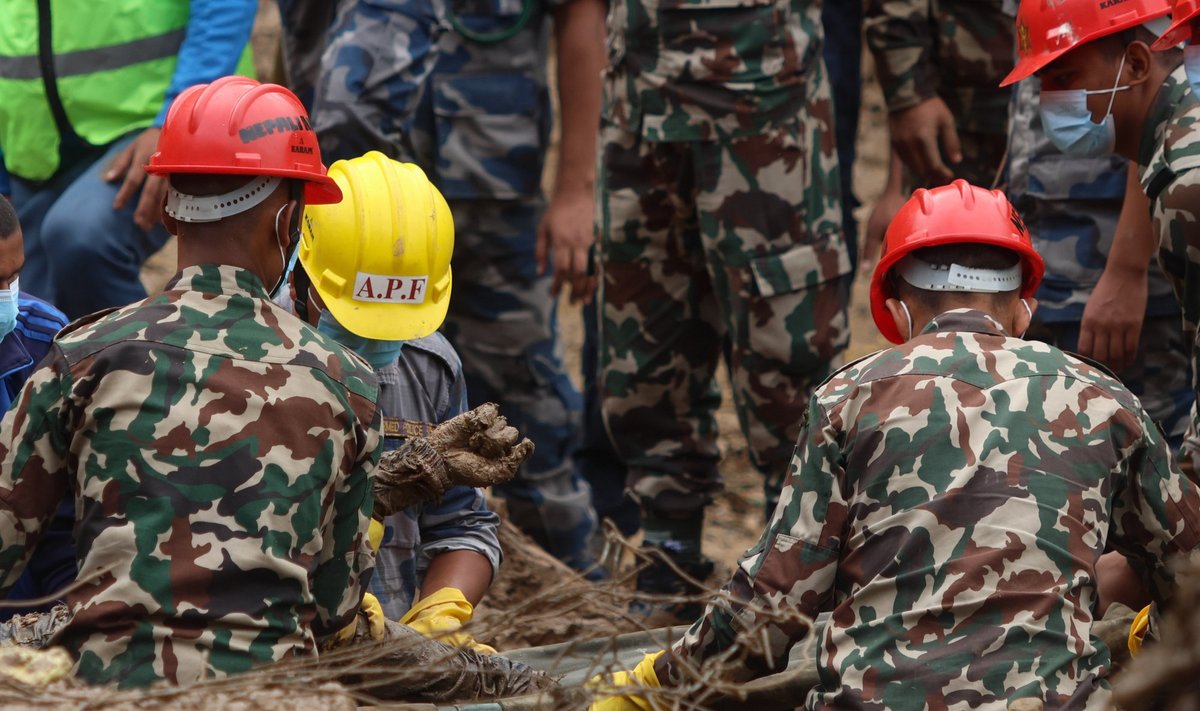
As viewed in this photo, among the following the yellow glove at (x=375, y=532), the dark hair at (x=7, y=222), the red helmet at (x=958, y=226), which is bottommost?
the yellow glove at (x=375, y=532)

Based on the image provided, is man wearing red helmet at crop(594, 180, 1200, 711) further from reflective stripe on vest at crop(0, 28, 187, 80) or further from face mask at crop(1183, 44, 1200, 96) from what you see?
reflective stripe on vest at crop(0, 28, 187, 80)

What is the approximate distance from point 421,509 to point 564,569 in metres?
1.53

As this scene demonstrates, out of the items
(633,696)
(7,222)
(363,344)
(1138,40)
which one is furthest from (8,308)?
(1138,40)

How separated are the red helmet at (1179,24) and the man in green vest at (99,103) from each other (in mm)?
2965

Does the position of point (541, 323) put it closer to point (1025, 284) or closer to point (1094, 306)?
point (1094, 306)

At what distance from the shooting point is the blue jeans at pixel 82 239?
17.3ft

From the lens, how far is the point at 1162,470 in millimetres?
3102

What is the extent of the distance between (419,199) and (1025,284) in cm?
139

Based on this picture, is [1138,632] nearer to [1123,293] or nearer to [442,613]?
[1123,293]

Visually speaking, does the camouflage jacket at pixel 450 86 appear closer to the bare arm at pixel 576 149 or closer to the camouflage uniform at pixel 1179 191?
the bare arm at pixel 576 149

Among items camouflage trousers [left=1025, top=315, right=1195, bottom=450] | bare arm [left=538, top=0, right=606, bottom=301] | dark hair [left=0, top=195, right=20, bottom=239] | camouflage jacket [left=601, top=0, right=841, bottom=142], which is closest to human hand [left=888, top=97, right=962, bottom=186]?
camouflage jacket [left=601, top=0, right=841, bottom=142]

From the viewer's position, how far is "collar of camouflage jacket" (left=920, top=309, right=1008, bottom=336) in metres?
3.18

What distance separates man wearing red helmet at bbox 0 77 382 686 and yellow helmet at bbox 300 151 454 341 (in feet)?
2.50

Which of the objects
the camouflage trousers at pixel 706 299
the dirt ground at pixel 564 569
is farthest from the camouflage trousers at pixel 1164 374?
the dirt ground at pixel 564 569
